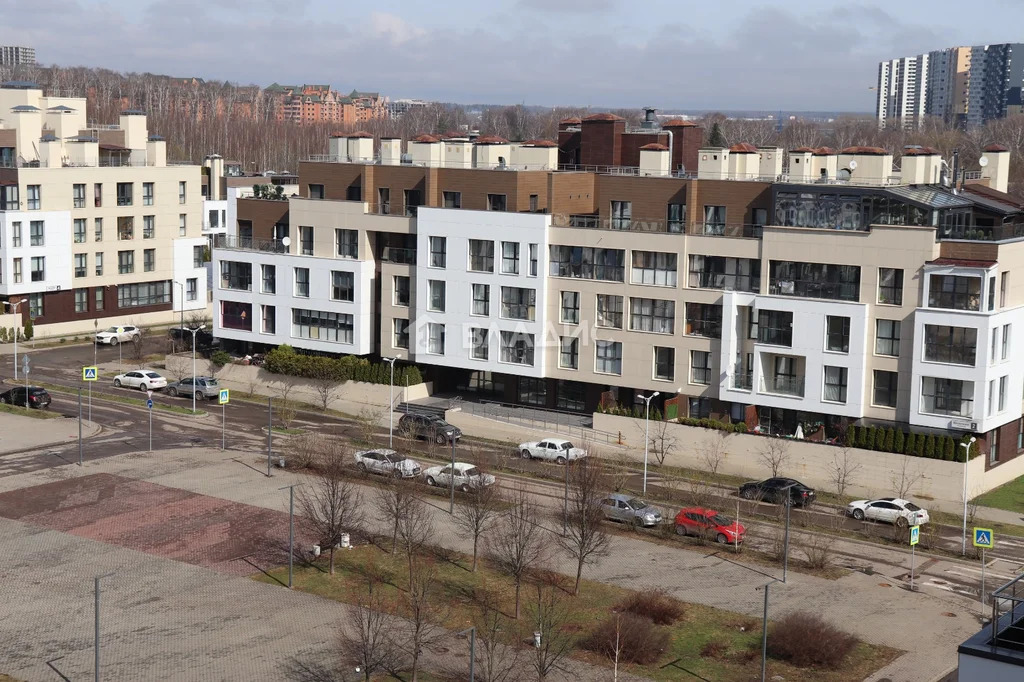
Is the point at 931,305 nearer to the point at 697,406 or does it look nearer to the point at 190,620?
the point at 697,406

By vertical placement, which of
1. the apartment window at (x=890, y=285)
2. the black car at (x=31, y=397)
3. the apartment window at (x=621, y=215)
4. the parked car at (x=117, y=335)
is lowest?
the black car at (x=31, y=397)

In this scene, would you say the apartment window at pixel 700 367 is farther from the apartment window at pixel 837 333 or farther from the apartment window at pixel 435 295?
the apartment window at pixel 435 295

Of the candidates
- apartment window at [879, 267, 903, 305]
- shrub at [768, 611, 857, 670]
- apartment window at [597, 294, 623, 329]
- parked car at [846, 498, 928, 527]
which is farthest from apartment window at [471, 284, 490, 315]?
shrub at [768, 611, 857, 670]

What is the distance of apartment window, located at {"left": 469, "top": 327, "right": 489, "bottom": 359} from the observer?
248ft

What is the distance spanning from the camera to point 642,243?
71.4m

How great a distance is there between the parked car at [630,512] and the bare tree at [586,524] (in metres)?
3.38

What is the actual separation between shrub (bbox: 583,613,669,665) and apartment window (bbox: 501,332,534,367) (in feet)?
106

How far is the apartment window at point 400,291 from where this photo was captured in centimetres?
7862

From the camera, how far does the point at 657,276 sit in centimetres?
7131

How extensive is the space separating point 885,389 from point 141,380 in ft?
146

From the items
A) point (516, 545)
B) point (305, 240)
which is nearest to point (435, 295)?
point (305, 240)

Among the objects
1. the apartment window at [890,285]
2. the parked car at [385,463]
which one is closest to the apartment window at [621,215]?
the apartment window at [890,285]

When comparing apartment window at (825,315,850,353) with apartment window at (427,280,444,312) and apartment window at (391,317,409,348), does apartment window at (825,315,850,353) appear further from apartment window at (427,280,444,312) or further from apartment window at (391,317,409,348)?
apartment window at (391,317,409,348)

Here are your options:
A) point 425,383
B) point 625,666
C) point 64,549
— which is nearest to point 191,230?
point 425,383
